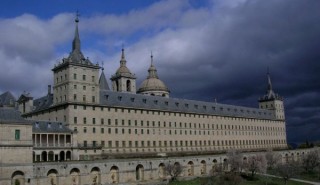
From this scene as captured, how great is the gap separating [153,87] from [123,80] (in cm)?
945

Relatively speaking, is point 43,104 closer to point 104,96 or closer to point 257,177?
point 104,96

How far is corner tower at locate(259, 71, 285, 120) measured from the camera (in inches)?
5822

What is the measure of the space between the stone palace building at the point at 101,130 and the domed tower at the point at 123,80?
299mm

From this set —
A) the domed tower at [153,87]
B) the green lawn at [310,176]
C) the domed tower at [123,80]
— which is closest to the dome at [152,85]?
the domed tower at [153,87]

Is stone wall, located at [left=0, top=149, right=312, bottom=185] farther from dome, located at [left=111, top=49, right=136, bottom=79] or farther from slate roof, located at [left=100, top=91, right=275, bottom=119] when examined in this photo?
dome, located at [left=111, top=49, right=136, bottom=79]

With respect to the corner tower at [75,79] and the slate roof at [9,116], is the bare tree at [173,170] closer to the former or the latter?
the corner tower at [75,79]

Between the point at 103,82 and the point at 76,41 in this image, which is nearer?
the point at 76,41

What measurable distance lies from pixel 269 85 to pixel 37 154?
337ft

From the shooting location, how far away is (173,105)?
106250 mm

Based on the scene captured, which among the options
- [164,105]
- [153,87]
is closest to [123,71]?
[153,87]

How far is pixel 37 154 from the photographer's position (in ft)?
236

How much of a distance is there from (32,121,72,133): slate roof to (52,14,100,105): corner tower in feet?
18.1

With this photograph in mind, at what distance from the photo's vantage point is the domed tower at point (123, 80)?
123 m

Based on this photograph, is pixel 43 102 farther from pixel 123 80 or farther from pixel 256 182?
pixel 256 182
